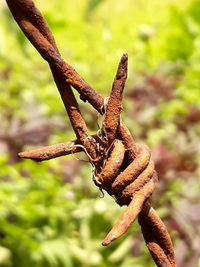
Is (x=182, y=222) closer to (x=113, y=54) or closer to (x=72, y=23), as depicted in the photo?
(x=113, y=54)

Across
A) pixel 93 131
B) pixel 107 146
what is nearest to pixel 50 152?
pixel 107 146

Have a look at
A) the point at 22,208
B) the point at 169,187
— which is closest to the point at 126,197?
the point at 22,208

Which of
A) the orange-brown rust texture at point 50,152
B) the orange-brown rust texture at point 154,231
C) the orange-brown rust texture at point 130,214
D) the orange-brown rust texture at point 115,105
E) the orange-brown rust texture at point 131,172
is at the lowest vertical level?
the orange-brown rust texture at point 154,231

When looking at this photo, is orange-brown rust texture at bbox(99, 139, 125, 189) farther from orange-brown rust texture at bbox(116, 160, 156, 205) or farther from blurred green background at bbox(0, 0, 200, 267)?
blurred green background at bbox(0, 0, 200, 267)

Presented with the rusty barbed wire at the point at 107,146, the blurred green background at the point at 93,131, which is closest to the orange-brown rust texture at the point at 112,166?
the rusty barbed wire at the point at 107,146

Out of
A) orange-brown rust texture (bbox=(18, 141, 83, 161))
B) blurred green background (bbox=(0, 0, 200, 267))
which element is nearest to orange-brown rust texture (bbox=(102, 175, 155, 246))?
orange-brown rust texture (bbox=(18, 141, 83, 161))

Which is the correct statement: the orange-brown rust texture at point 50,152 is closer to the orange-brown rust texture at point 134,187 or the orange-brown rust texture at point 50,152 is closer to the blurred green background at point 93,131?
the orange-brown rust texture at point 134,187
